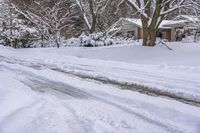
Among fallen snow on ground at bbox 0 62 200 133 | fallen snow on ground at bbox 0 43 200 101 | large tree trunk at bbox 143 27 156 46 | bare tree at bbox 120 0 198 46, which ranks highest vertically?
bare tree at bbox 120 0 198 46

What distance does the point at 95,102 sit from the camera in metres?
6.51

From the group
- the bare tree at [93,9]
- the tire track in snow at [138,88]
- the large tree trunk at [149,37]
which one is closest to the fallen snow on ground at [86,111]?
the tire track in snow at [138,88]

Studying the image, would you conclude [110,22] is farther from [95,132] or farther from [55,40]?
[95,132]

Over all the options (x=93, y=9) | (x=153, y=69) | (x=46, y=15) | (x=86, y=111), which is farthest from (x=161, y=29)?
(x=86, y=111)

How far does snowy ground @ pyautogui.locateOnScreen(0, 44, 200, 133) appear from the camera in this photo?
5094 mm

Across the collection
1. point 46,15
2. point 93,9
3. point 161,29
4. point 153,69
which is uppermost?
point 93,9

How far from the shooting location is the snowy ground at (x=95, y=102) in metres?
5.09

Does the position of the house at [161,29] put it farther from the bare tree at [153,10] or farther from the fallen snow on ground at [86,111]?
the fallen snow on ground at [86,111]

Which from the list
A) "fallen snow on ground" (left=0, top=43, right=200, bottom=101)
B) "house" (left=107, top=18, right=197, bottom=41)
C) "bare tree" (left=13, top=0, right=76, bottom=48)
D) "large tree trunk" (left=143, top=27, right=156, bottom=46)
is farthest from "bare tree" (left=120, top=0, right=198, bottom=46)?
"house" (left=107, top=18, right=197, bottom=41)

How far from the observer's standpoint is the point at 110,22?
3103 cm

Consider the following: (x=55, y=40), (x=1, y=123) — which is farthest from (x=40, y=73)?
(x=55, y=40)

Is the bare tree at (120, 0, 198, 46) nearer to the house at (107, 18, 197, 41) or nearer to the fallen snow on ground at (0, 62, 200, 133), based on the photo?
the fallen snow on ground at (0, 62, 200, 133)

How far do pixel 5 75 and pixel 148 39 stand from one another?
9.23 meters

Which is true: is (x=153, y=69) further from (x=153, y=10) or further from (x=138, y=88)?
(x=153, y=10)
